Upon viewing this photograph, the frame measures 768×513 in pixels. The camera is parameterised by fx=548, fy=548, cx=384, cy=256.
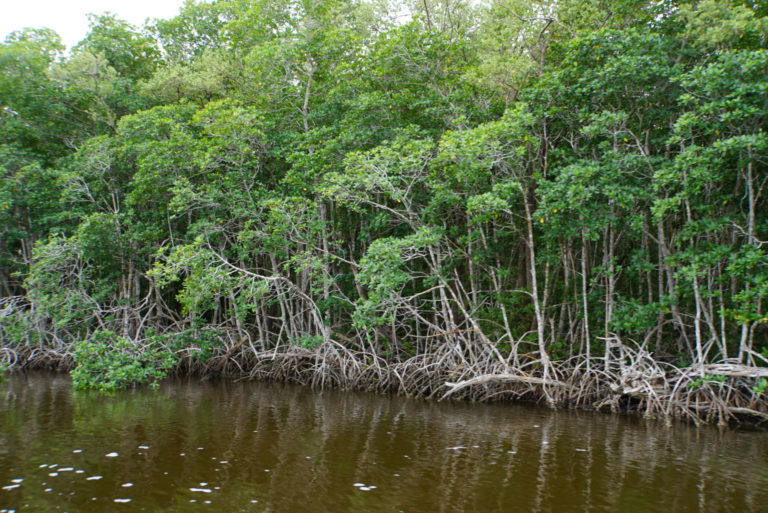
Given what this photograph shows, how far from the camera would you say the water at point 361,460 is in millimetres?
5629

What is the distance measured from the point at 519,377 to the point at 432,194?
437 cm

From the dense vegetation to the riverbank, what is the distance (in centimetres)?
7

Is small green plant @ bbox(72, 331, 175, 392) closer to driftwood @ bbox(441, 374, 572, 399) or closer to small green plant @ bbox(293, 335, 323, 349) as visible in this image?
small green plant @ bbox(293, 335, 323, 349)

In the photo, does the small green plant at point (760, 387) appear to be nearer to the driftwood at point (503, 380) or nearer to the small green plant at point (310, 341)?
the driftwood at point (503, 380)

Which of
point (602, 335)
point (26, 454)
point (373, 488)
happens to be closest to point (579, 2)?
point (602, 335)

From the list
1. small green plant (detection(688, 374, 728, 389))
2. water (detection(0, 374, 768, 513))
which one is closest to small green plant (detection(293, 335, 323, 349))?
water (detection(0, 374, 768, 513))

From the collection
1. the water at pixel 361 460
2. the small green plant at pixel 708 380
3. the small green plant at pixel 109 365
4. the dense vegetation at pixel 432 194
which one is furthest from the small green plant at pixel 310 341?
the small green plant at pixel 708 380

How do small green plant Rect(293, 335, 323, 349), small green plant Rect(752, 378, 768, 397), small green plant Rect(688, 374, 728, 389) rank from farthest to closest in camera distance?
small green plant Rect(293, 335, 323, 349)
small green plant Rect(688, 374, 728, 389)
small green plant Rect(752, 378, 768, 397)

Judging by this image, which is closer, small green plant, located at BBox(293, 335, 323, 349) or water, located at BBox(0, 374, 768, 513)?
water, located at BBox(0, 374, 768, 513)

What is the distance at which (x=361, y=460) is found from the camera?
23.4ft

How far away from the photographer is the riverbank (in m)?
9.13

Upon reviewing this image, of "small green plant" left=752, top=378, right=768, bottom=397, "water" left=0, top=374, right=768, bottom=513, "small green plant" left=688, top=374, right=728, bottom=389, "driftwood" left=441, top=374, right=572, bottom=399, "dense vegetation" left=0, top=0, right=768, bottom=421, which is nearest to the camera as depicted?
"water" left=0, top=374, right=768, bottom=513

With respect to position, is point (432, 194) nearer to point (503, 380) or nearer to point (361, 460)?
point (503, 380)

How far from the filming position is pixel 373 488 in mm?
6051
